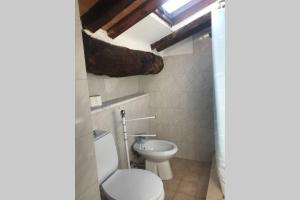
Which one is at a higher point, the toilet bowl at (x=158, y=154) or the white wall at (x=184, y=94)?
the white wall at (x=184, y=94)

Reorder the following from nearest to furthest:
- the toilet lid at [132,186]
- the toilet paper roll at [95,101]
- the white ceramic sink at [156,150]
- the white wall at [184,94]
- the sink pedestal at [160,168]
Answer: the toilet lid at [132,186] → the toilet paper roll at [95,101] → the white ceramic sink at [156,150] → the sink pedestal at [160,168] → the white wall at [184,94]

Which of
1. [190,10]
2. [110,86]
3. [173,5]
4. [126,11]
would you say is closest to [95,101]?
[110,86]

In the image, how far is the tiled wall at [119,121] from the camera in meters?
1.71

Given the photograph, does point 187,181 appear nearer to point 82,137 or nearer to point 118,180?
point 118,180

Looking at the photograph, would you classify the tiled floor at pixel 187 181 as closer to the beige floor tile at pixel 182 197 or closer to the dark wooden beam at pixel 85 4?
the beige floor tile at pixel 182 197

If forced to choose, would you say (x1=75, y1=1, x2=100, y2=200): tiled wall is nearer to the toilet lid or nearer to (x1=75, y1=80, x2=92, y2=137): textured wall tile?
(x1=75, y1=80, x2=92, y2=137): textured wall tile

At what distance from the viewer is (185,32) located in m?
2.15

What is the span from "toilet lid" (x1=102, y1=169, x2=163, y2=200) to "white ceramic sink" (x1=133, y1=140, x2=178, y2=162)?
49 cm

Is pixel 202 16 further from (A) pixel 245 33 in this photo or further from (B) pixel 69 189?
(B) pixel 69 189

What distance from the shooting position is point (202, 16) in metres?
1.96

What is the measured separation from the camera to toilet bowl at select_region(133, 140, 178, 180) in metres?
2.04

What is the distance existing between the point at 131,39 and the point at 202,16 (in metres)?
0.81

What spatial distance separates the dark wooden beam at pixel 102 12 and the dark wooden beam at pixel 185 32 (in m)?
0.96

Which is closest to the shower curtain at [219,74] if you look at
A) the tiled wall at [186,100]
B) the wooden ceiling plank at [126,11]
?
the wooden ceiling plank at [126,11]
